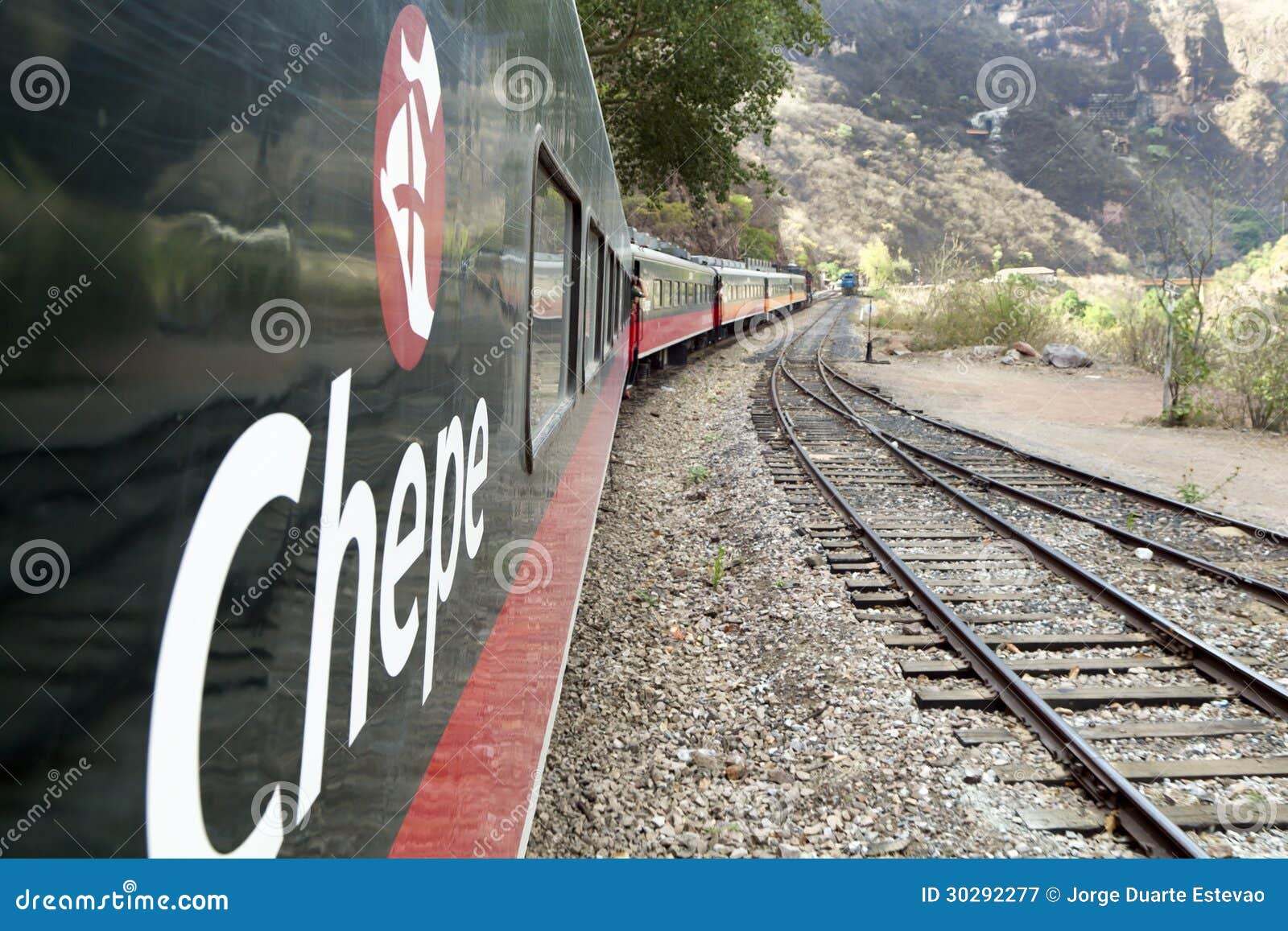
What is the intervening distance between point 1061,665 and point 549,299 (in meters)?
3.97

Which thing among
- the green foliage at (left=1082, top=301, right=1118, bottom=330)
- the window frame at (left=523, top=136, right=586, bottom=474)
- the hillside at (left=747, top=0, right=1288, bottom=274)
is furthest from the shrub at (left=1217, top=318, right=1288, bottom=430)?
the hillside at (left=747, top=0, right=1288, bottom=274)

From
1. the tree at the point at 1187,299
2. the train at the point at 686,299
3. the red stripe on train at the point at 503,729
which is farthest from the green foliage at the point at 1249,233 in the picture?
the red stripe on train at the point at 503,729

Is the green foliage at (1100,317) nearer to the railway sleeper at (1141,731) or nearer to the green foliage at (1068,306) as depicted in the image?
the green foliage at (1068,306)

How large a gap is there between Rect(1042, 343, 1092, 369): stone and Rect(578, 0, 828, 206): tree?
9.45 meters

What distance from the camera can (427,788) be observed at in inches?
64.7

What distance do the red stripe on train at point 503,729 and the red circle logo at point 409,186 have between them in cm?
77

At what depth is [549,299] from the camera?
3578 mm

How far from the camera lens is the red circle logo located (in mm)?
1276

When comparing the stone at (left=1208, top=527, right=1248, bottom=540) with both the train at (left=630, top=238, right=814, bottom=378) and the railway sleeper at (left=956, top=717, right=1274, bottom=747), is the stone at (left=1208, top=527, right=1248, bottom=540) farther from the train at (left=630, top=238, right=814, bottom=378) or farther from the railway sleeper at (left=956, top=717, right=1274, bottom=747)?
the train at (left=630, top=238, right=814, bottom=378)

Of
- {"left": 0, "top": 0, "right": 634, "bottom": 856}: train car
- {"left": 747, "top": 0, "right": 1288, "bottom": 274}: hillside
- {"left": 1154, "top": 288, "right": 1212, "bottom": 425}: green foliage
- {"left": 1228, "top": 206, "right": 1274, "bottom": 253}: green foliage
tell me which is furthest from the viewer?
{"left": 747, "top": 0, "right": 1288, "bottom": 274}: hillside

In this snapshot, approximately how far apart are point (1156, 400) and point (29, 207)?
22.1 m

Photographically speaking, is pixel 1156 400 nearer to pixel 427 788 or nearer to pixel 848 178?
pixel 427 788

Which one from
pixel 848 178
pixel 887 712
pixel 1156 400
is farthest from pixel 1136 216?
pixel 887 712

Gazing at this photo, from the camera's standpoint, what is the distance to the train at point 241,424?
63cm
